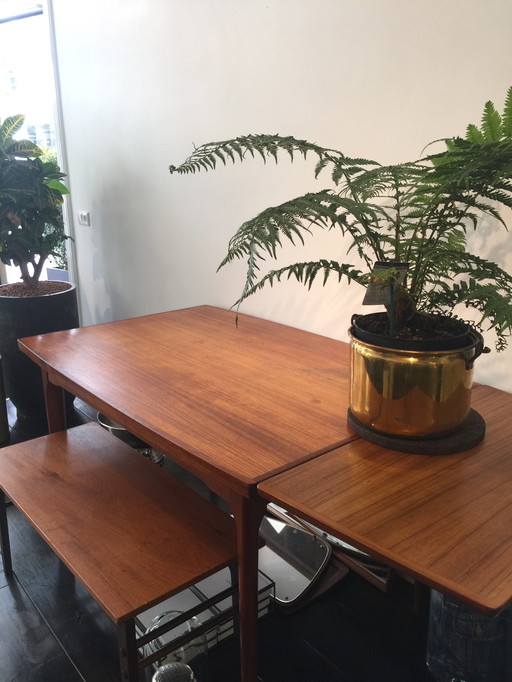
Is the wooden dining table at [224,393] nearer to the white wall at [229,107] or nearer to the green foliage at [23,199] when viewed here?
the white wall at [229,107]

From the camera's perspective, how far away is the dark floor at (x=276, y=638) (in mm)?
1397

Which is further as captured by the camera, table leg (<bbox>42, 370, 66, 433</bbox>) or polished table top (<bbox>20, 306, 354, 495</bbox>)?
table leg (<bbox>42, 370, 66, 433</bbox>)

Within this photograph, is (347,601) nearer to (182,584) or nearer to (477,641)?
(477,641)

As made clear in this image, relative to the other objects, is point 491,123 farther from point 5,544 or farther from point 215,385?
point 5,544

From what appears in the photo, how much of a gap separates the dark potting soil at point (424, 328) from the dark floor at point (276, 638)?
0.91 meters

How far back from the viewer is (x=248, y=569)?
3.57ft

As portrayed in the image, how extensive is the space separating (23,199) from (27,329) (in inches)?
23.5

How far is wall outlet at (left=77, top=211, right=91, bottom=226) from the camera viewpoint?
9.95 feet

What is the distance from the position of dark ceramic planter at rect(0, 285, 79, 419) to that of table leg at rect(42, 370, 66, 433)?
94 cm

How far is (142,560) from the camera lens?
1.14 metres

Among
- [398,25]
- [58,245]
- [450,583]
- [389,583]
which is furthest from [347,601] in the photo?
[58,245]

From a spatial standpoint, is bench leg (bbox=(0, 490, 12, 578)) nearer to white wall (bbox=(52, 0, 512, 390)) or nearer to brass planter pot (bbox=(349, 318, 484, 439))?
white wall (bbox=(52, 0, 512, 390))

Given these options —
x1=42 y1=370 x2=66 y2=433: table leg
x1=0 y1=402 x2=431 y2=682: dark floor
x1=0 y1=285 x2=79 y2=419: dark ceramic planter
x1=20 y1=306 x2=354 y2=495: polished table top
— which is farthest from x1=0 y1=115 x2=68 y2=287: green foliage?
x1=0 y1=402 x2=431 y2=682: dark floor

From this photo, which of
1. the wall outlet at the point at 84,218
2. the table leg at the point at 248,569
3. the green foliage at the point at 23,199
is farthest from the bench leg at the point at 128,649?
the wall outlet at the point at 84,218
